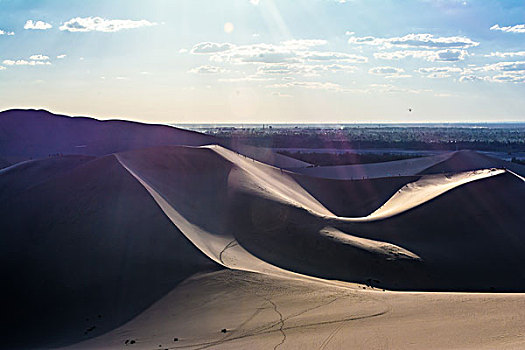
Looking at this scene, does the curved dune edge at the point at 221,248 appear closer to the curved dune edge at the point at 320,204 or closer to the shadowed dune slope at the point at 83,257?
the shadowed dune slope at the point at 83,257

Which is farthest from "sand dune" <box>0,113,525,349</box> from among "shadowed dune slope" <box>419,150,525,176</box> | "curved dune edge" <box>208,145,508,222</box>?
"shadowed dune slope" <box>419,150,525,176</box>

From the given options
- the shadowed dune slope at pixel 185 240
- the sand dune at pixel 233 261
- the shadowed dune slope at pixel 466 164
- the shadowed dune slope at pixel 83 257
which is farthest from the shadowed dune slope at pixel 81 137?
the shadowed dune slope at pixel 83 257

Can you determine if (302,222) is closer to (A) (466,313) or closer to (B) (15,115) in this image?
(A) (466,313)

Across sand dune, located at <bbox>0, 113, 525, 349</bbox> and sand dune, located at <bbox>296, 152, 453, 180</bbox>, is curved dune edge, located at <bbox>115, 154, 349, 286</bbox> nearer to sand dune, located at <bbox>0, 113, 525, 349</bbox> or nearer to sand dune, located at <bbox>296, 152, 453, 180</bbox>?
sand dune, located at <bbox>0, 113, 525, 349</bbox>

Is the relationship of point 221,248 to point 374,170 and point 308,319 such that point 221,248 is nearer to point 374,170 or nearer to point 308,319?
point 308,319

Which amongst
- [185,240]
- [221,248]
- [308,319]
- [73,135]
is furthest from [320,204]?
[73,135]

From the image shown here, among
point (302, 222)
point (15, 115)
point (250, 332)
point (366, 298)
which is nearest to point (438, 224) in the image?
point (302, 222)
